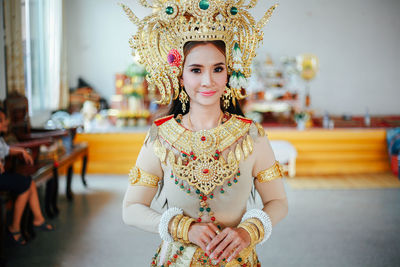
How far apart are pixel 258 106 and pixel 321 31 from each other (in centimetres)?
203

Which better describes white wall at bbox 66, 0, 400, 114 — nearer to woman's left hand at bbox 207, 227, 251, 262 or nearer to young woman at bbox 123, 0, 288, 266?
young woman at bbox 123, 0, 288, 266

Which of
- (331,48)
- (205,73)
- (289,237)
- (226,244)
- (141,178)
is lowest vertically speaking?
(289,237)

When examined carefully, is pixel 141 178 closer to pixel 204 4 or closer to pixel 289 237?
pixel 204 4

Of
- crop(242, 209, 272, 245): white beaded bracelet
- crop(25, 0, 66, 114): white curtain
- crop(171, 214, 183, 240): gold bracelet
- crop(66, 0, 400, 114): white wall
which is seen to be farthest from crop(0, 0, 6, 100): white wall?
crop(66, 0, 400, 114): white wall

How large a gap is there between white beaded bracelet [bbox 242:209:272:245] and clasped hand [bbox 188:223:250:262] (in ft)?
0.24

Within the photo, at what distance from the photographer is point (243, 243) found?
1.02 metres

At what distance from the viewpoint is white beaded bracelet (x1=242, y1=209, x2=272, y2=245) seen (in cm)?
109

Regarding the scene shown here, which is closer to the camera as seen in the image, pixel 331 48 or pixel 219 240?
pixel 219 240

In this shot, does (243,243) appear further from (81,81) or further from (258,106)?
(81,81)

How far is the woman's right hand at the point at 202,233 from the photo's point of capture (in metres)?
1.01

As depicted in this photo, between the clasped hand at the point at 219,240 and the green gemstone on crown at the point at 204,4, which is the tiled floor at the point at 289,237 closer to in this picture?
the clasped hand at the point at 219,240

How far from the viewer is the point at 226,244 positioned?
1.00 metres

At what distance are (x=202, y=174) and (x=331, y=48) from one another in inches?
262

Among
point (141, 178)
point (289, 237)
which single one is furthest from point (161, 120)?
point (289, 237)
